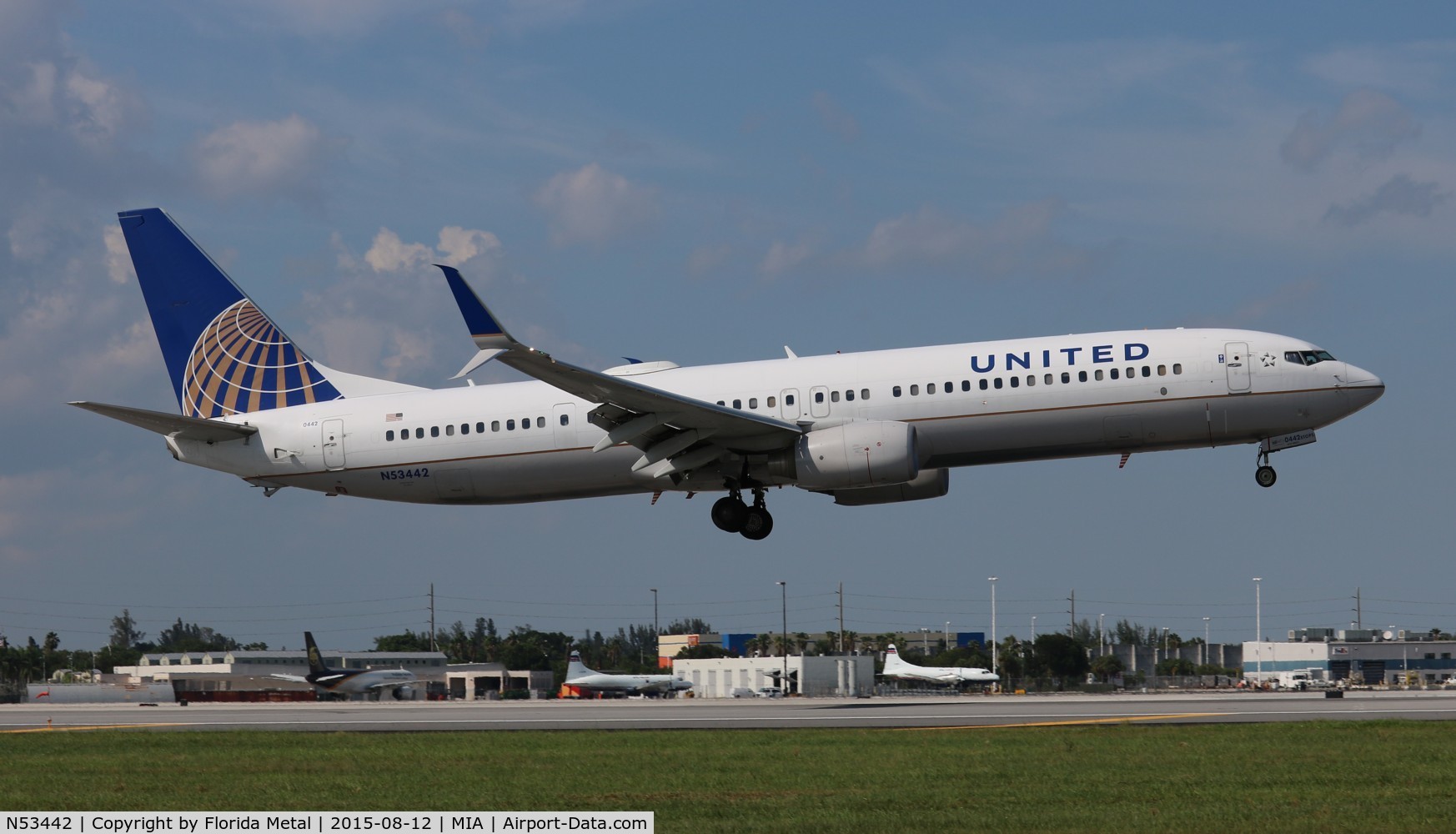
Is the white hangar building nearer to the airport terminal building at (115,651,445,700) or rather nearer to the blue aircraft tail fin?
the airport terminal building at (115,651,445,700)

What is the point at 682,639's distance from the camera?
648 feet

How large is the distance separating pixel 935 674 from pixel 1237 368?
280 ft

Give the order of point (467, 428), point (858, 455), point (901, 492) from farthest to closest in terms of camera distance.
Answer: point (901, 492) < point (467, 428) < point (858, 455)

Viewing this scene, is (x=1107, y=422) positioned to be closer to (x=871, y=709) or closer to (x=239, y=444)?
(x=871, y=709)

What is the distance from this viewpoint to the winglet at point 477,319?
33188mm

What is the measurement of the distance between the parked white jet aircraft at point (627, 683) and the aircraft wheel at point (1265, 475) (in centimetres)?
7273

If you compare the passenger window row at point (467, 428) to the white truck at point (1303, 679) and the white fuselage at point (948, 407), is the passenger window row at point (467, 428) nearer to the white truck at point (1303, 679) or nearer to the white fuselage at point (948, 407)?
Answer: the white fuselage at point (948, 407)

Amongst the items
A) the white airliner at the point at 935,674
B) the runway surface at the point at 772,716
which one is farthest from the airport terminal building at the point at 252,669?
the runway surface at the point at 772,716

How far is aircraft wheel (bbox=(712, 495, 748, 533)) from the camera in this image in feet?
133

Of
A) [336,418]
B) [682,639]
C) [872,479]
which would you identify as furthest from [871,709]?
[682,639]

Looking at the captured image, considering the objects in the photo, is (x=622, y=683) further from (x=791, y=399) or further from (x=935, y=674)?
(x=791, y=399)

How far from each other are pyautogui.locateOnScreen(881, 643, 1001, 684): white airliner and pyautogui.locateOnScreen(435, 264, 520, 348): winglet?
84.5 m

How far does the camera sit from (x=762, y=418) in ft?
123
